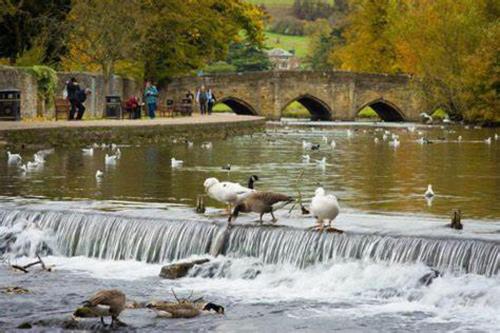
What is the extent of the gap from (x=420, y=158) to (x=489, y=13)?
3782 centimetres

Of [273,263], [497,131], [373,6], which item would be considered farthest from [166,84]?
[273,263]

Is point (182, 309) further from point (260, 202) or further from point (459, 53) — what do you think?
point (459, 53)

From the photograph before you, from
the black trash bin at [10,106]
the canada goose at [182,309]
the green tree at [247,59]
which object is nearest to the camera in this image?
the canada goose at [182,309]

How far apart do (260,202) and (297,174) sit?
11621mm

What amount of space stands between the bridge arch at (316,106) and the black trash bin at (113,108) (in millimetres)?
38206

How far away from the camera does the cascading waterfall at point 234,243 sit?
63.9ft

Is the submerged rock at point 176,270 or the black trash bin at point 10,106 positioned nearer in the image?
the submerged rock at point 176,270

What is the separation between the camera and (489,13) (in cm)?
7644

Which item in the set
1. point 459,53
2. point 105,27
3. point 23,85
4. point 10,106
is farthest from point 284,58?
point 10,106

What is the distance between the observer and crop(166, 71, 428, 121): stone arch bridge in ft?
296

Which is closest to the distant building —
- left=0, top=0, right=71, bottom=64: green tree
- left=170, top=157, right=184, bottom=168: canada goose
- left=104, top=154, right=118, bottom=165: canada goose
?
left=0, top=0, right=71, bottom=64: green tree

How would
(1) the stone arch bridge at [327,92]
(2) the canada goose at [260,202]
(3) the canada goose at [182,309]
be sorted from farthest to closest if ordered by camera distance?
1. (1) the stone arch bridge at [327,92]
2. (2) the canada goose at [260,202]
3. (3) the canada goose at [182,309]

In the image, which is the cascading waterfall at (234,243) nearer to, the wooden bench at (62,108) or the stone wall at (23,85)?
the stone wall at (23,85)

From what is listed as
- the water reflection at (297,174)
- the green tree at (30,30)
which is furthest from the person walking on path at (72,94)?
the green tree at (30,30)
